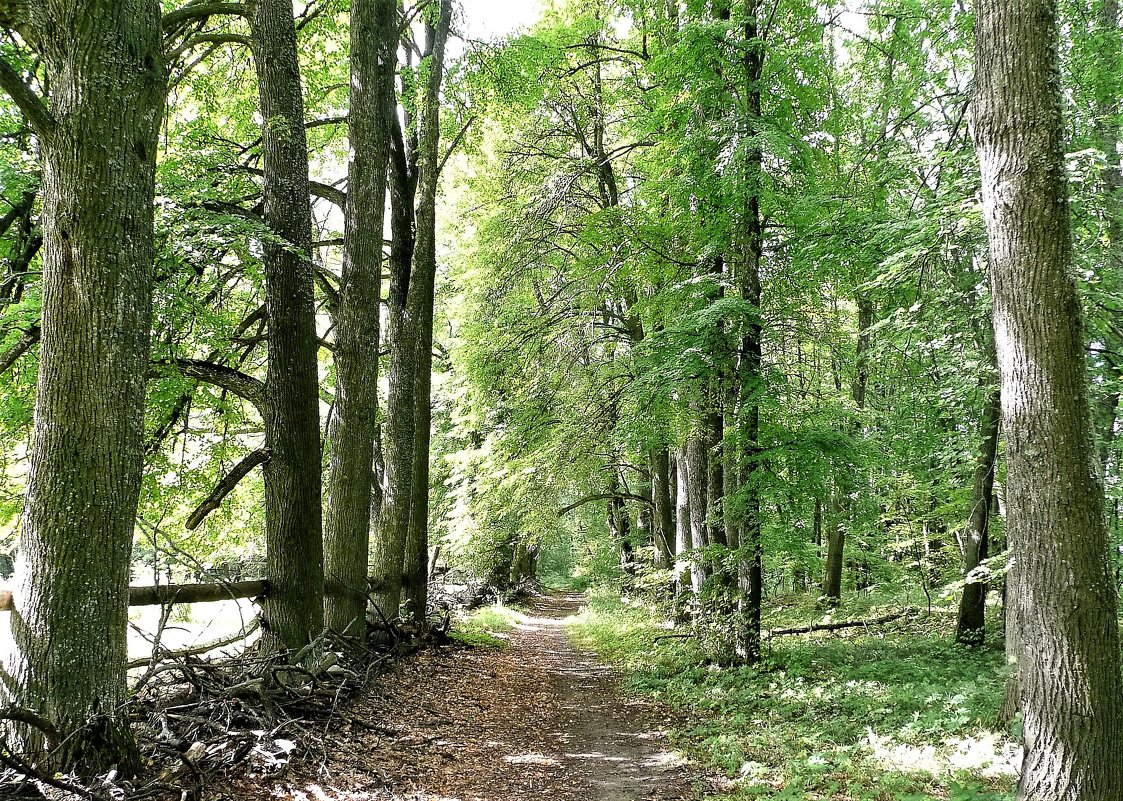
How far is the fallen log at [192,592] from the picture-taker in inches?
207

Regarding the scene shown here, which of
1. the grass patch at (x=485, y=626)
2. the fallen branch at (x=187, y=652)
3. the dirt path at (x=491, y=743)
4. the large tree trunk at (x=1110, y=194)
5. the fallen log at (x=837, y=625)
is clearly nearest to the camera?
the fallen branch at (x=187, y=652)

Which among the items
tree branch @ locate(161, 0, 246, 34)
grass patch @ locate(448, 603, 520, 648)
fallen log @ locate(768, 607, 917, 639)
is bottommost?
grass patch @ locate(448, 603, 520, 648)

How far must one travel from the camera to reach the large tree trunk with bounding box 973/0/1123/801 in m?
3.69

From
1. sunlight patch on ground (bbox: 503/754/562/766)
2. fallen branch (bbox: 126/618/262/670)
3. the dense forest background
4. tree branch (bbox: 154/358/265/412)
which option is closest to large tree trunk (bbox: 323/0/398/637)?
the dense forest background

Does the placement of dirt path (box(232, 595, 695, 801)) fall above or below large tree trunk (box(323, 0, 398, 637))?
below

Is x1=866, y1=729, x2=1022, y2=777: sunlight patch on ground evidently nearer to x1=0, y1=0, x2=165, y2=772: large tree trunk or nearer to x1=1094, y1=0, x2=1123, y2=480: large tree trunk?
x1=1094, y1=0, x2=1123, y2=480: large tree trunk

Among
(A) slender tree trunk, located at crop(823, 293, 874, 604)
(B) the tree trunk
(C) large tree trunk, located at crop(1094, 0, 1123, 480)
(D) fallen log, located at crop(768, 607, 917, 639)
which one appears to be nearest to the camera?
(C) large tree trunk, located at crop(1094, 0, 1123, 480)

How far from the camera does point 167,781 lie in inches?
156

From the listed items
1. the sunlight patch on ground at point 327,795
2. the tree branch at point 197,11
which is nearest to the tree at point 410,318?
the tree branch at point 197,11

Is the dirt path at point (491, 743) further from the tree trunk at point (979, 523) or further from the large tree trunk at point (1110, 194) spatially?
the large tree trunk at point (1110, 194)

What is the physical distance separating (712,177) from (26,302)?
7.74 m

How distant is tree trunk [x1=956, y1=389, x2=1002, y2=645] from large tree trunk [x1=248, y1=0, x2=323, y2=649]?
25.0 ft

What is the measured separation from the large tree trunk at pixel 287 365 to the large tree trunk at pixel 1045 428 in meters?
5.79

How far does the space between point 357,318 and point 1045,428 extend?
22.8 ft
